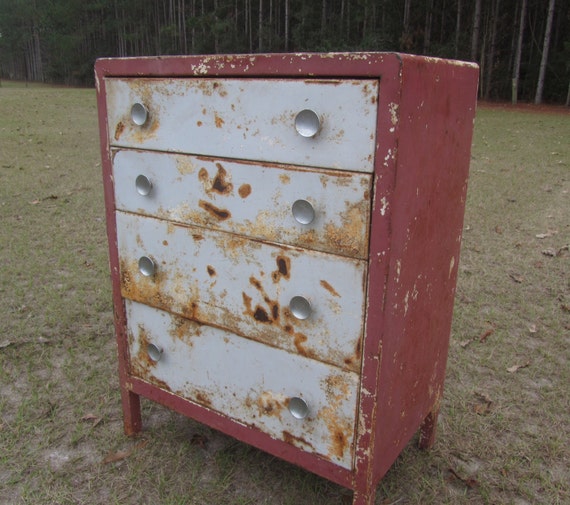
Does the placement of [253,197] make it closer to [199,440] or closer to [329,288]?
[329,288]

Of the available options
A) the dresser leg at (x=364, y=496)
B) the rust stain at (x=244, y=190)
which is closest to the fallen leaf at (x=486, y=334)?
the dresser leg at (x=364, y=496)

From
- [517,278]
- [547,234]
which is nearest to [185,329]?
[517,278]

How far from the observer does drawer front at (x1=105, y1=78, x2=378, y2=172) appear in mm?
1347

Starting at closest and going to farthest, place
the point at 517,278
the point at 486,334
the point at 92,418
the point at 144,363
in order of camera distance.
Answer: the point at 144,363 → the point at 92,418 → the point at 486,334 → the point at 517,278

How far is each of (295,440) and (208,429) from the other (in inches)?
26.3

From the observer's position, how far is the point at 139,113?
5.75 ft

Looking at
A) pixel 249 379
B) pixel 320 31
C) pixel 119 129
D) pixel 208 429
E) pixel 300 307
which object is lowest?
pixel 208 429

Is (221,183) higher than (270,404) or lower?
higher

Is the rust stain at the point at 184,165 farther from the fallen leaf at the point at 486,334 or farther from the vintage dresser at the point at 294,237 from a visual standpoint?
the fallen leaf at the point at 486,334

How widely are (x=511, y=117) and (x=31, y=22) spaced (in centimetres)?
4509

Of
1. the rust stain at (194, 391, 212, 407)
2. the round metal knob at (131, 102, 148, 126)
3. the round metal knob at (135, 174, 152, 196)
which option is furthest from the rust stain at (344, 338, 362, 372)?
the round metal knob at (131, 102, 148, 126)

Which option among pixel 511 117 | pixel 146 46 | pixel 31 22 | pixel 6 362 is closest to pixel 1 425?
pixel 6 362

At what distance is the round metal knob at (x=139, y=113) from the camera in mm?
1737

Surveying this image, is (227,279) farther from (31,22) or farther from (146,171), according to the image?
(31,22)
